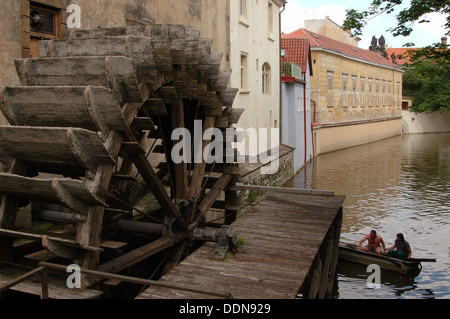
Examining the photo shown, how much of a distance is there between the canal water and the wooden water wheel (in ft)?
16.9

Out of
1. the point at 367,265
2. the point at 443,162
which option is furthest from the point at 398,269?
the point at 443,162

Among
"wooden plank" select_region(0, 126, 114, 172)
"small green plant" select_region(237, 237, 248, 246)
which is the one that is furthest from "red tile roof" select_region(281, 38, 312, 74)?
"wooden plank" select_region(0, 126, 114, 172)

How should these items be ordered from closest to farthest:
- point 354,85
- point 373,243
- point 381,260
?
1. point 381,260
2. point 373,243
3. point 354,85

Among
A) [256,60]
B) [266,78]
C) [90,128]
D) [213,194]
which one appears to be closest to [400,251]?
[213,194]

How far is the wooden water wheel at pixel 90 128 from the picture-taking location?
15.7ft

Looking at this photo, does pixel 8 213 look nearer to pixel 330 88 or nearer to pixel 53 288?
pixel 53 288

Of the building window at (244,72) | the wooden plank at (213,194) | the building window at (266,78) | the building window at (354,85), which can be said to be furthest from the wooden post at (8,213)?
the building window at (354,85)

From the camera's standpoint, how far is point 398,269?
32.7ft

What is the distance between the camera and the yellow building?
92.6 ft

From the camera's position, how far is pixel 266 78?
18.8 meters

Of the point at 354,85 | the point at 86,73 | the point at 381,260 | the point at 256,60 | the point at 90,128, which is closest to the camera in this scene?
the point at 90,128

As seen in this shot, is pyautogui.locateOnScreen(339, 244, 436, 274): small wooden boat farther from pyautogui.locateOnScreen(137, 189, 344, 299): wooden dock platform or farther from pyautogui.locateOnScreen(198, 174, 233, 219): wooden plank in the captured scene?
pyautogui.locateOnScreen(198, 174, 233, 219): wooden plank

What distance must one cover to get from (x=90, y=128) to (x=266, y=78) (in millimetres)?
14238
